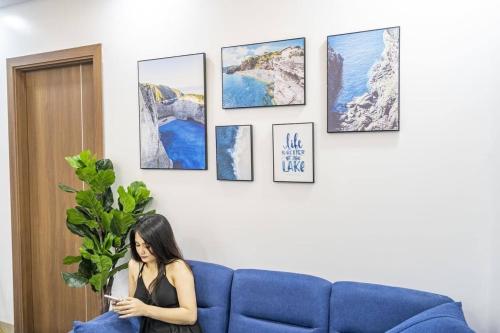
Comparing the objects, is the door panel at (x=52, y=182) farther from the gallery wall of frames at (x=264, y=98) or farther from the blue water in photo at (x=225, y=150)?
the blue water in photo at (x=225, y=150)

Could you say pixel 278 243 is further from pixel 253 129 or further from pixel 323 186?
pixel 253 129

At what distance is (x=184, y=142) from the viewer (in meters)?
2.70

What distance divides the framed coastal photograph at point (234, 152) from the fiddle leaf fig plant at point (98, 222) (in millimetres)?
557

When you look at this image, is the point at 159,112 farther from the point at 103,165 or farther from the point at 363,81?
the point at 363,81

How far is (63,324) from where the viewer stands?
338 cm

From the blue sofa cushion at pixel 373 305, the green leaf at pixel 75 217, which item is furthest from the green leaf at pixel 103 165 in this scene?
Answer: the blue sofa cushion at pixel 373 305

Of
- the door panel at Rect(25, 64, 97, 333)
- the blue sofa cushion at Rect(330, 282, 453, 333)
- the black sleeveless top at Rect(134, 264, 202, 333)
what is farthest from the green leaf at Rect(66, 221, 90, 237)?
the blue sofa cushion at Rect(330, 282, 453, 333)

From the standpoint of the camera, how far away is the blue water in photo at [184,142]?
104 inches

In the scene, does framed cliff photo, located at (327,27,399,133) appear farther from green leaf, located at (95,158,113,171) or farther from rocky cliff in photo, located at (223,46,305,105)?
green leaf, located at (95,158,113,171)

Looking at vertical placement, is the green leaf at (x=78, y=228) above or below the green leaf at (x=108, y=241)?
above

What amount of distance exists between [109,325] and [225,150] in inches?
45.3

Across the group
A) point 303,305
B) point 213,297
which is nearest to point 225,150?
point 213,297

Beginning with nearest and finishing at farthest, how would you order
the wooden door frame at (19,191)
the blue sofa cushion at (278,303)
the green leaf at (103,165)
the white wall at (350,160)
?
the white wall at (350,160), the blue sofa cushion at (278,303), the green leaf at (103,165), the wooden door frame at (19,191)

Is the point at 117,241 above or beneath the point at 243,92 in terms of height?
beneath
